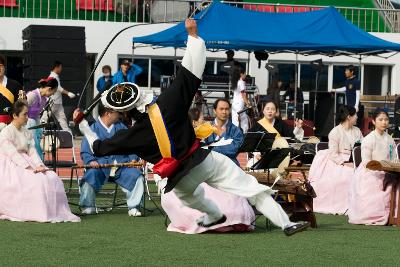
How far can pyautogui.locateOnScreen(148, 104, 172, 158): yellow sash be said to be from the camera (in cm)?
1003

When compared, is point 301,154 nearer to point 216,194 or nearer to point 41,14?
point 216,194

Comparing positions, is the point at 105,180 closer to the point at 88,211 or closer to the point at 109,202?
the point at 88,211

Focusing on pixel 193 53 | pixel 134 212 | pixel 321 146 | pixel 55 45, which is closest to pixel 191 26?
pixel 193 53

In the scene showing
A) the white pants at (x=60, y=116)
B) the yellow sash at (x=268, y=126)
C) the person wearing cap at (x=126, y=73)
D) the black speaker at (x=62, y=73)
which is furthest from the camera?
the black speaker at (x=62, y=73)

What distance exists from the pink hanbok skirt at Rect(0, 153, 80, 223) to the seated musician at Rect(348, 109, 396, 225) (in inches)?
121

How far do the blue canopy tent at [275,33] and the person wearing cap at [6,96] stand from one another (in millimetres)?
7221

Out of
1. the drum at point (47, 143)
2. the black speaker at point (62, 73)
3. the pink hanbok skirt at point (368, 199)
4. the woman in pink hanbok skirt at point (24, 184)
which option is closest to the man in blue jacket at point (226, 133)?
the pink hanbok skirt at point (368, 199)

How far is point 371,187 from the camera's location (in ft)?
42.7

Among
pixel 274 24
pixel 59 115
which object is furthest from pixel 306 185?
pixel 274 24

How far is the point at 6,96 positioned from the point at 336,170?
411 cm

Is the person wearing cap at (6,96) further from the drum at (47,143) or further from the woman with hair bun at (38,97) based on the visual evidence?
the drum at (47,143)

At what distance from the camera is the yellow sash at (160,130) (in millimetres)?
10031

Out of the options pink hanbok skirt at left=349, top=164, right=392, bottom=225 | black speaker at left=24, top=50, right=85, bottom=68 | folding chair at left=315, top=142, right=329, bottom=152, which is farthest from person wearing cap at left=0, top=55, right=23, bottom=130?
black speaker at left=24, top=50, right=85, bottom=68

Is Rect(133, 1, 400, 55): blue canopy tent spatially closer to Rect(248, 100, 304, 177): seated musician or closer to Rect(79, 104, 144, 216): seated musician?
Rect(248, 100, 304, 177): seated musician
